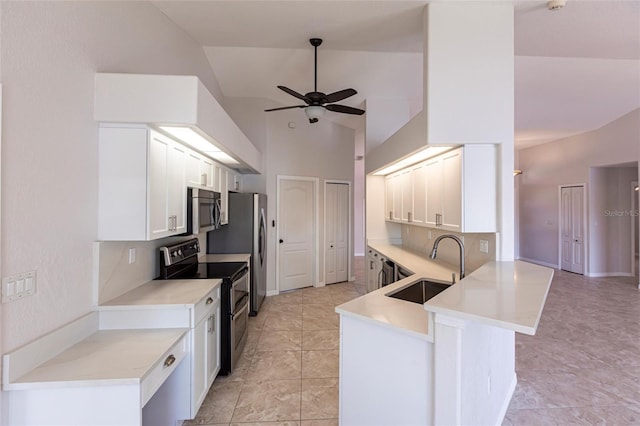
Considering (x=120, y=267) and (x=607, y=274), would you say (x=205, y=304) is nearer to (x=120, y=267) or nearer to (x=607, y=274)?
(x=120, y=267)

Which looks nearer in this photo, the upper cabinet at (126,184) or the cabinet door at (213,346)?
the upper cabinet at (126,184)

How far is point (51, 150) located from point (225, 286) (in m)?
1.58

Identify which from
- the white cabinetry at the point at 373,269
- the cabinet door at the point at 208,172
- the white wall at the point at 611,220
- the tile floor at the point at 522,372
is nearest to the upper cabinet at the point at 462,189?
the white cabinetry at the point at 373,269

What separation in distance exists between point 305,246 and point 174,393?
153 inches

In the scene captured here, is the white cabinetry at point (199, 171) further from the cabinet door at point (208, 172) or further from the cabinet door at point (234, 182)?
the cabinet door at point (234, 182)

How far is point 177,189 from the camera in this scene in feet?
7.95

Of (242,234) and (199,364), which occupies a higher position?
(242,234)

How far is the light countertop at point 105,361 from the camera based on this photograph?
135 centimetres

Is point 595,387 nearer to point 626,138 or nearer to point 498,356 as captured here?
point 498,356

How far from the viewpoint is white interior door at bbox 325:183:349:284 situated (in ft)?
20.0

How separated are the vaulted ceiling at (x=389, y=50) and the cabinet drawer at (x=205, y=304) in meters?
2.46

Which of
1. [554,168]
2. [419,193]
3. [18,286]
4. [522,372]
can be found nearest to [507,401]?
[522,372]

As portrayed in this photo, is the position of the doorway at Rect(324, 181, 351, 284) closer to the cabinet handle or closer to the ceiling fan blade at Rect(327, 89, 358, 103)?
the ceiling fan blade at Rect(327, 89, 358, 103)

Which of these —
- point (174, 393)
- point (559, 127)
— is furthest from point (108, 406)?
point (559, 127)
